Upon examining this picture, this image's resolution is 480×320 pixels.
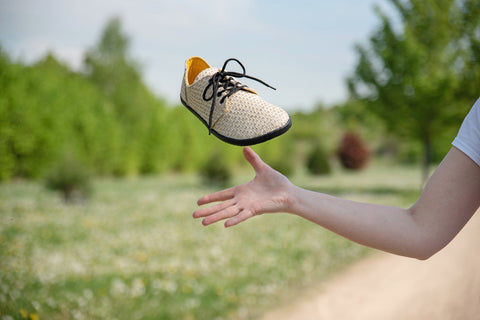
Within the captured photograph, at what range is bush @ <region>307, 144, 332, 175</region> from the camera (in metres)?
18.0

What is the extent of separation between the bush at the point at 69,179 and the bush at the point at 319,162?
11.4 m

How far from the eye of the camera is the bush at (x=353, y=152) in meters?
22.3

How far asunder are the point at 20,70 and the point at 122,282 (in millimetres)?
8922

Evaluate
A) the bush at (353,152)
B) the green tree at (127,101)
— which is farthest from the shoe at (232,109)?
the bush at (353,152)

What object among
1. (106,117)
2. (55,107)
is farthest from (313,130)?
(55,107)

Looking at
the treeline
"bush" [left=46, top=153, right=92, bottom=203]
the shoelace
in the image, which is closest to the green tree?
the treeline

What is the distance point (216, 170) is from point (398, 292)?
28.9 feet

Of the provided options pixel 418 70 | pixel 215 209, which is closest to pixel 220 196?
pixel 215 209

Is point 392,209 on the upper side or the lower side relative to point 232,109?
lower

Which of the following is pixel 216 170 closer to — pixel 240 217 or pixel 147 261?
pixel 147 261

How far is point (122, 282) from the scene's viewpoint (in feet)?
13.5

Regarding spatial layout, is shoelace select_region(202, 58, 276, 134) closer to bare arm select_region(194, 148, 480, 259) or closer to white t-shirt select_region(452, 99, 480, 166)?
bare arm select_region(194, 148, 480, 259)

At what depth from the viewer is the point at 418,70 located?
1071cm

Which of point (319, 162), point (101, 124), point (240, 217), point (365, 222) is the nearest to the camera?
point (240, 217)
